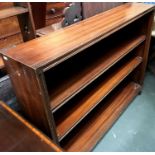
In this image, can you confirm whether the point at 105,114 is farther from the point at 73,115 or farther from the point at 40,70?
the point at 40,70

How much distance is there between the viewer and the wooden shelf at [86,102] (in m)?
1.22

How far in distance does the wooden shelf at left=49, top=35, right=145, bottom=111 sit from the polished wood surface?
171 millimetres

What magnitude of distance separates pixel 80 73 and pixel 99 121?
548mm

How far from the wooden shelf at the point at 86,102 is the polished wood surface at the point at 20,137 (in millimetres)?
281

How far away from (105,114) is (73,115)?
1.66 feet

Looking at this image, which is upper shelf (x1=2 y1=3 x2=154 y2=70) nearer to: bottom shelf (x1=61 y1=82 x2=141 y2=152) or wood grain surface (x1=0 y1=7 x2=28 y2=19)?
wood grain surface (x1=0 y1=7 x2=28 y2=19)

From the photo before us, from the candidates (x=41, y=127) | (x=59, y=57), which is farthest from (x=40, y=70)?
(x=41, y=127)

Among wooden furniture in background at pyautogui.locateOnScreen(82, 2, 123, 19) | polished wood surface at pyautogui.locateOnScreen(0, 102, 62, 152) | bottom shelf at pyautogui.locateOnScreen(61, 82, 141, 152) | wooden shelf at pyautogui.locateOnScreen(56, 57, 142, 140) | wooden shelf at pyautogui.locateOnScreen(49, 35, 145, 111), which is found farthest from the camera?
wooden furniture in background at pyautogui.locateOnScreen(82, 2, 123, 19)

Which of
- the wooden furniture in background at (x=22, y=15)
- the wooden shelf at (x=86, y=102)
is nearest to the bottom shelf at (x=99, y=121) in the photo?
the wooden shelf at (x=86, y=102)

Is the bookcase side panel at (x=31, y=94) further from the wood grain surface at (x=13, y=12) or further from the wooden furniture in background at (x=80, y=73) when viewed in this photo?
the wood grain surface at (x=13, y=12)

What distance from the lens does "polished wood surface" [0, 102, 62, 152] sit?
0.84 metres

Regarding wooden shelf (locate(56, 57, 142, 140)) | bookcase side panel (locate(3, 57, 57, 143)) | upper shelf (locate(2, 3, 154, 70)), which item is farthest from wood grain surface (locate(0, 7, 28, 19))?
wooden shelf (locate(56, 57, 142, 140))

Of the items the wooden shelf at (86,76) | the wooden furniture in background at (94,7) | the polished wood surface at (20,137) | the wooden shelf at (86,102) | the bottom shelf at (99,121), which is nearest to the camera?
the polished wood surface at (20,137)

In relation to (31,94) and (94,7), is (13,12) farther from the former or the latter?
(94,7)
